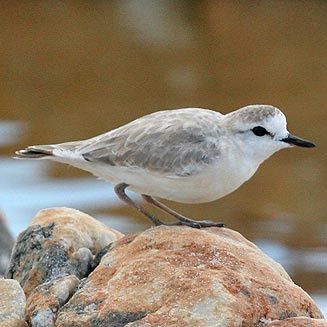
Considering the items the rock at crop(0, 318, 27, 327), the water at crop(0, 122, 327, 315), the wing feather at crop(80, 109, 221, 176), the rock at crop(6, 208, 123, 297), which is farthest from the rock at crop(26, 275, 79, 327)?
the water at crop(0, 122, 327, 315)

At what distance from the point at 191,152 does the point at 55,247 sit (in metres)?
1.26

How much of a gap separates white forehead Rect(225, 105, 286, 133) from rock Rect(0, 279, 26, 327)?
2.10 m

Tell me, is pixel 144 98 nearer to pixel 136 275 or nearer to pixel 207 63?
pixel 207 63

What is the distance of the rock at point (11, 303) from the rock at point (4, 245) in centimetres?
510

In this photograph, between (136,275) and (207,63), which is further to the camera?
(207,63)

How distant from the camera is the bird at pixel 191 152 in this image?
9.23m

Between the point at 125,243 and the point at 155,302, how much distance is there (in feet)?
3.51

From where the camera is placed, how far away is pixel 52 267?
920 cm

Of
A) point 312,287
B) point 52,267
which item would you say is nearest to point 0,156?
point 312,287

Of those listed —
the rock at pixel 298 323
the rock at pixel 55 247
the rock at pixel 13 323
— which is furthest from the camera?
the rock at pixel 55 247

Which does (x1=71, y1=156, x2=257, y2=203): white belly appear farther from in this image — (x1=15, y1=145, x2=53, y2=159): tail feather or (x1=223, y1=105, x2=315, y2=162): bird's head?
(x1=15, y1=145, x2=53, y2=159): tail feather

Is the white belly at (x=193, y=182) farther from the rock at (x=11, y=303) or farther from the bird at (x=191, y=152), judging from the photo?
the rock at (x=11, y=303)

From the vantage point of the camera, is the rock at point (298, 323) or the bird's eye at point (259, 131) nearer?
the rock at point (298, 323)

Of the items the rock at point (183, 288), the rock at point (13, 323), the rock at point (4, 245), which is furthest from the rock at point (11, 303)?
the rock at point (4, 245)
